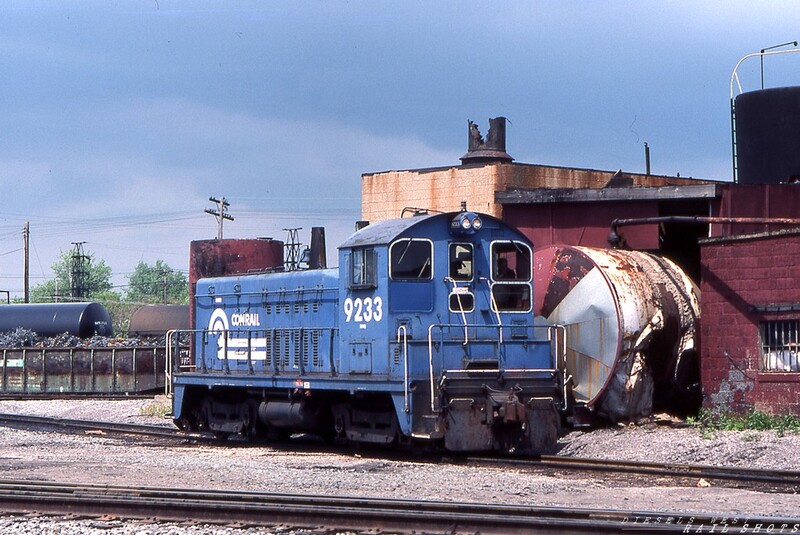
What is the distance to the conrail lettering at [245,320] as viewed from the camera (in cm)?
1844

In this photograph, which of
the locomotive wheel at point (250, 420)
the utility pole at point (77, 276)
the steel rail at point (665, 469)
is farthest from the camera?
the utility pole at point (77, 276)

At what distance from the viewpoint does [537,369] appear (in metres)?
15.4

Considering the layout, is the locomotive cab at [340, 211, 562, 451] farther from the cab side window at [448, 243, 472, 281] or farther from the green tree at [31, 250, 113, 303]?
the green tree at [31, 250, 113, 303]

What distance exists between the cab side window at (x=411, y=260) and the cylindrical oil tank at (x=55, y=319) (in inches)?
1035

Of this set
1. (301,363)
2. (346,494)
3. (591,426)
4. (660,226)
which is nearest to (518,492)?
(346,494)

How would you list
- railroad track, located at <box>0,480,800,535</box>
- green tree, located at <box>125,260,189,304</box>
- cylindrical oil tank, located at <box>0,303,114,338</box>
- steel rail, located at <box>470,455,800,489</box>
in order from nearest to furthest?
railroad track, located at <box>0,480,800,535</box> → steel rail, located at <box>470,455,800,489</box> → cylindrical oil tank, located at <box>0,303,114,338</box> → green tree, located at <box>125,260,189,304</box>

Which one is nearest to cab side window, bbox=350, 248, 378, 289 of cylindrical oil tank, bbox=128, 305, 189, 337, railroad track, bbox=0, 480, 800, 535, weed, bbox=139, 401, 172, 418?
railroad track, bbox=0, 480, 800, 535

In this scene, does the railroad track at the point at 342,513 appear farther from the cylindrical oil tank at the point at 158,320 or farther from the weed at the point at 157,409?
the cylindrical oil tank at the point at 158,320

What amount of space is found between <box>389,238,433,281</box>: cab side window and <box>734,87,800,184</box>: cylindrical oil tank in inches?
494

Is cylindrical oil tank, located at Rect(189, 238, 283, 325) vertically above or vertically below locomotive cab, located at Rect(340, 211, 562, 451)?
above

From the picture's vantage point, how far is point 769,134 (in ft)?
83.5

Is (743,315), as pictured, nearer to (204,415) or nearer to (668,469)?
(668,469)

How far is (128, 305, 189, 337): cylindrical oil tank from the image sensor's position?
146 ft

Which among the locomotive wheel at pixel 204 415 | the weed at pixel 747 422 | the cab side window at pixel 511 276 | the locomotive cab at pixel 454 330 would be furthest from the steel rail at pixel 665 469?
the locomotive wheel at pixel 204 415
